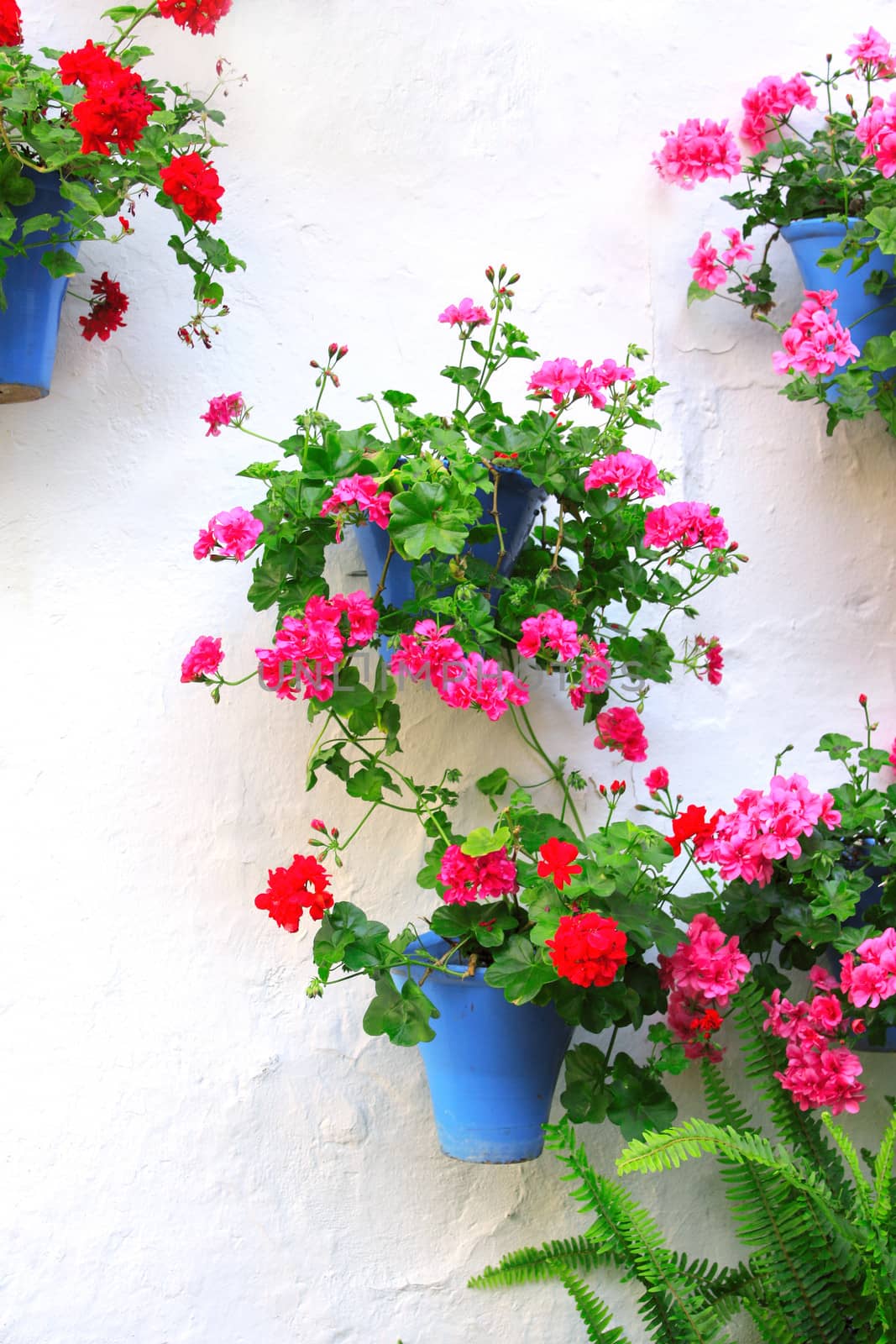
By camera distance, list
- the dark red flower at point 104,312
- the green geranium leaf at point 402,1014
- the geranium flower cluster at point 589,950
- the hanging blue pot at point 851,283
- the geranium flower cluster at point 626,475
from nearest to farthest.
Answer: the geranium flower cluster at point 589,950, the green geranium leaf at point 402,1014, the geranium flower cluster at point 626,475, the dark red flower at point 104,312, the hanging blue pot at point 851,283

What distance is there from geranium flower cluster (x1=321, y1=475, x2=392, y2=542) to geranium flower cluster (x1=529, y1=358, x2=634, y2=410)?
0.88 ft

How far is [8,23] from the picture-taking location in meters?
1.41

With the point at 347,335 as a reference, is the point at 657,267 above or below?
above

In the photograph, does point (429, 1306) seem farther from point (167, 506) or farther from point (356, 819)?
point (167, 506)

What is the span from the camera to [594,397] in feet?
4.92

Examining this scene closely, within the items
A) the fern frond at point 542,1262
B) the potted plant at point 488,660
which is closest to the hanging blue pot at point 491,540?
the potted plant at point 488,660

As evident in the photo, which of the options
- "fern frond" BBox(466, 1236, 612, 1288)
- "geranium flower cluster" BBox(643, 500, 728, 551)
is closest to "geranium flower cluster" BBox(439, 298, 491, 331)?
"geranium flower cluster" BBox(643, 500, 728, 551)

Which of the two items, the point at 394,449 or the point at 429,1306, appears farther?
the point at 429,1306

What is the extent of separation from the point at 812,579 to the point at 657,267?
0.53 m

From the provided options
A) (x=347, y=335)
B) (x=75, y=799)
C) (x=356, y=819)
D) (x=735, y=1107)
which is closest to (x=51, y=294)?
(x=347, y=335)

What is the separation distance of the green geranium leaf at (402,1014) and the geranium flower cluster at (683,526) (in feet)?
2.01

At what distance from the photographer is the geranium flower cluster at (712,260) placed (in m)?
1.79

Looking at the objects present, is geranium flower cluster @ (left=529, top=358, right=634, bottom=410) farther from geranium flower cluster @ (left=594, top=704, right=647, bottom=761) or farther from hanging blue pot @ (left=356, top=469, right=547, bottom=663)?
geranium flower cluster @ (left=594, top=704, right=647, bottom=761)

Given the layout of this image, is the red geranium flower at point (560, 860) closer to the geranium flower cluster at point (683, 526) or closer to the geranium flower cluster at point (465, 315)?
the geranium flower cluster at point (683, 526)
